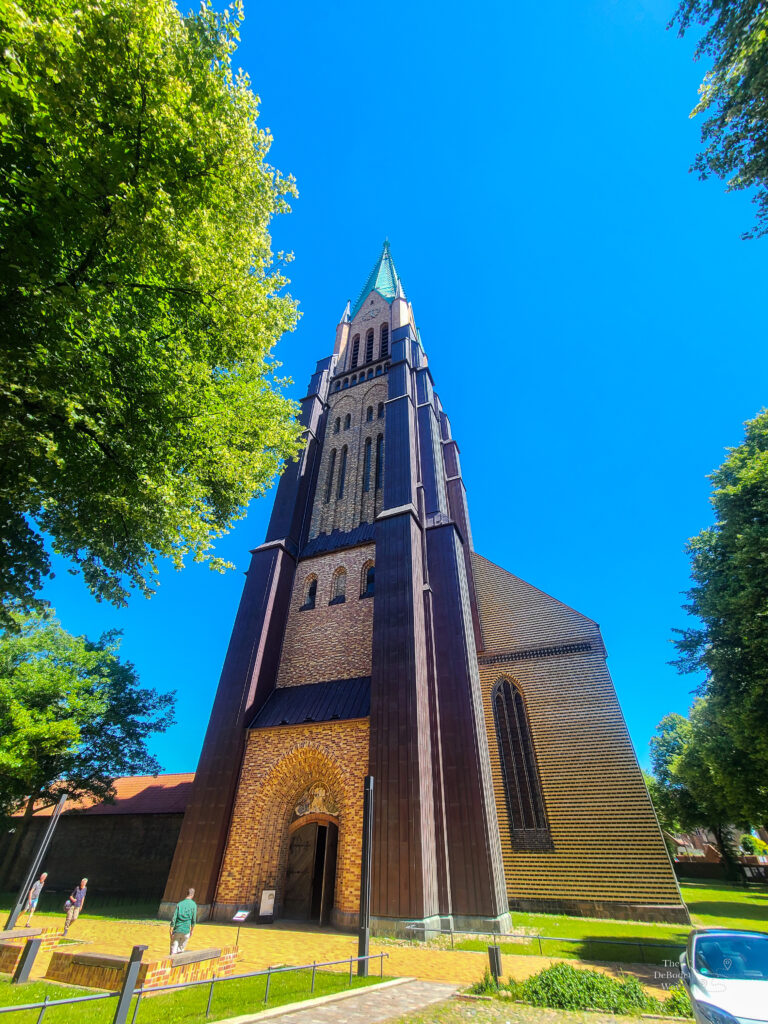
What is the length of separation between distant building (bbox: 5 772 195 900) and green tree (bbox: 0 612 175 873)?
7.69 feet

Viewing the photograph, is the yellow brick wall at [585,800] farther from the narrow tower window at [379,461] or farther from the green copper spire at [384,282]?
the green copper spire at [384,282]

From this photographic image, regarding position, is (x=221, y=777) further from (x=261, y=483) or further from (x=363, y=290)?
(x=363, y=290)

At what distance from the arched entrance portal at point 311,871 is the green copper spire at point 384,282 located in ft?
103

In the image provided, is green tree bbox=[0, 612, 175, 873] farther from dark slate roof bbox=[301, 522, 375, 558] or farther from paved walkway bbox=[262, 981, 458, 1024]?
paved walkway bbox=[262, 981, 458, 1024]

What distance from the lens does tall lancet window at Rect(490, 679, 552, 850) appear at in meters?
16.6

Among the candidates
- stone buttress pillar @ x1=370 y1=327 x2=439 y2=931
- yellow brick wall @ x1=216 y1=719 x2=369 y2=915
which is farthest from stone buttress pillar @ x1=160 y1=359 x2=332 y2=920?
stone buttress pillar @ x1=370 y1=327 x2=439 y2=931

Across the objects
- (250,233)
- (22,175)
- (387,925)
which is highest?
(250,233)

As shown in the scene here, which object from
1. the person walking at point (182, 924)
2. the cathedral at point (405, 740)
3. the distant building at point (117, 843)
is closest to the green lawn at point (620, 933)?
the cathedral at point (405, 740)

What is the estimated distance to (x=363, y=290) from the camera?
3922 cm

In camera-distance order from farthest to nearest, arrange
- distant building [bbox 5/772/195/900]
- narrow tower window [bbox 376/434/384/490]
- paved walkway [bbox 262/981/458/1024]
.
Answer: narrow tower window [bbox 376/434/384/490]
distant building [bbox 5/772/195/900]
paved walkway [bbox 262/981/458/1024]

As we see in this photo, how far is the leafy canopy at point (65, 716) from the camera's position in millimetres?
17641

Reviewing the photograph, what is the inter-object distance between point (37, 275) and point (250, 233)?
12.9 ft

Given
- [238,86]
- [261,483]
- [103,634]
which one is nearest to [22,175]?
[238,86]

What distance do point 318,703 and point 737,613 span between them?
12.4 meters
